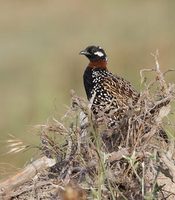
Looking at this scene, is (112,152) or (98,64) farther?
(98,64)

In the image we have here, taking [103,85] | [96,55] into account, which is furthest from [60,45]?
[103,85]

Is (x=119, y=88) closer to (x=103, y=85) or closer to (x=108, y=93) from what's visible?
(x=108, y=93)

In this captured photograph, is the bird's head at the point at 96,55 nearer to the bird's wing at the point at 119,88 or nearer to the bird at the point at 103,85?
the bird at the point at 103,85

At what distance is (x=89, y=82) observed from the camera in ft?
26.0

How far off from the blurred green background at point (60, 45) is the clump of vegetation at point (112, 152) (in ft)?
0.68

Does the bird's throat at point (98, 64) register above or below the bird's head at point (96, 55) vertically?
below

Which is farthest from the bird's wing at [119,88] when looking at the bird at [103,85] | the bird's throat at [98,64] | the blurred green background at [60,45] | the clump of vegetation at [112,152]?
the clump of vegetation at [112,152]

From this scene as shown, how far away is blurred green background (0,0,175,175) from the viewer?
12.1 meters

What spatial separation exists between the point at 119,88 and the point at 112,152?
211 centimetres

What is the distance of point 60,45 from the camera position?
17938 mm

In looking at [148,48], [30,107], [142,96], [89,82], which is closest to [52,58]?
[148,48]

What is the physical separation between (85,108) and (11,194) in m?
0.57

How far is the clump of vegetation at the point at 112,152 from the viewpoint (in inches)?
200

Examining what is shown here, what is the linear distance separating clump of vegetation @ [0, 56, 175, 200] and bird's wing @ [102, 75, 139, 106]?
1.33 m
